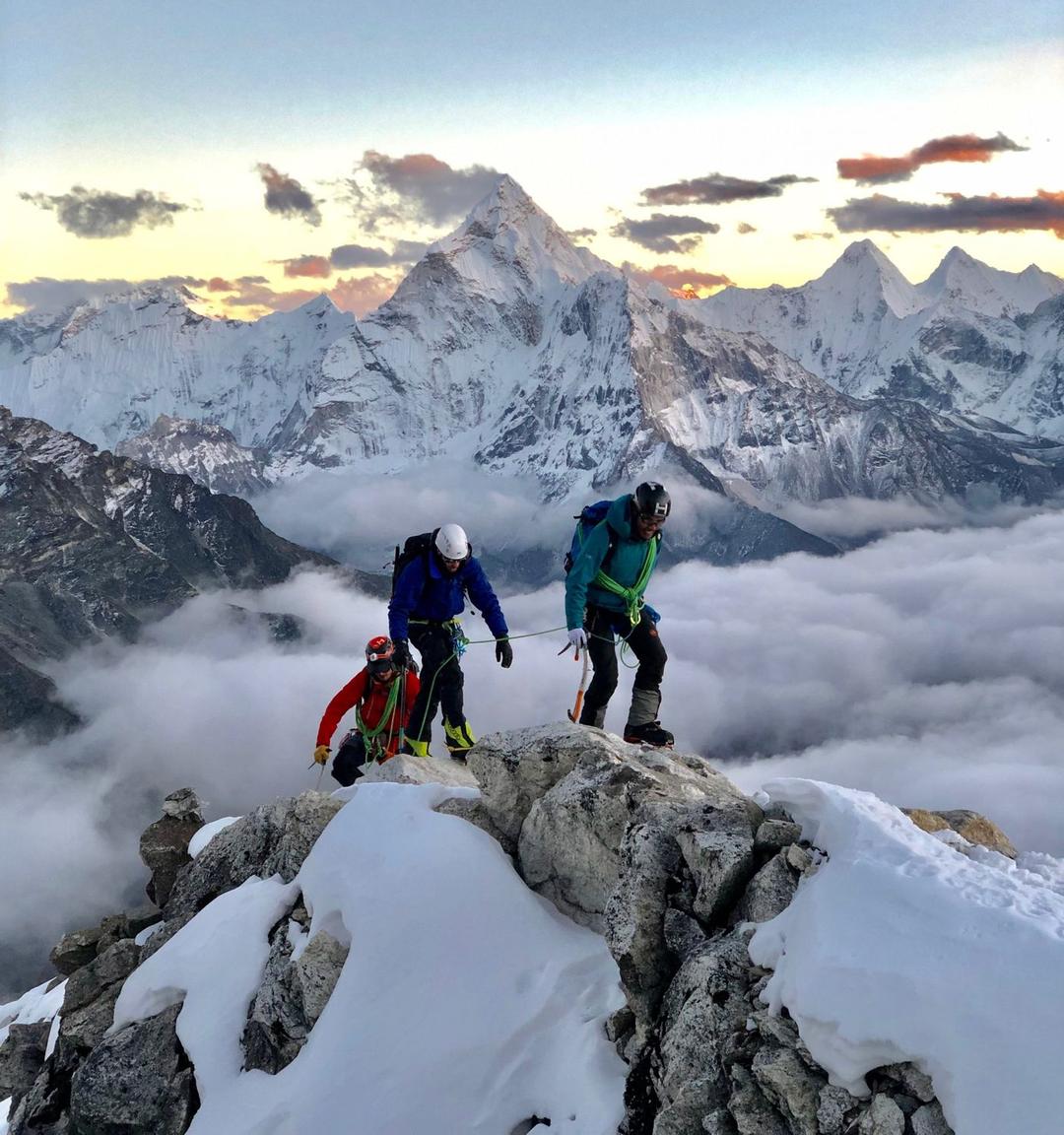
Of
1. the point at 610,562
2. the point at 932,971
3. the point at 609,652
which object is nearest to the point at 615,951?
the point at 932,971

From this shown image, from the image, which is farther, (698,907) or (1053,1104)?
(698,907)

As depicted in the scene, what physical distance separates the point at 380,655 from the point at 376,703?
139 centimetres

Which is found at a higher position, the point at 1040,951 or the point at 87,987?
the point at 1040,951

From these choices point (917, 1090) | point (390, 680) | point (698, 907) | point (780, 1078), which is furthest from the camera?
point (390, 680)

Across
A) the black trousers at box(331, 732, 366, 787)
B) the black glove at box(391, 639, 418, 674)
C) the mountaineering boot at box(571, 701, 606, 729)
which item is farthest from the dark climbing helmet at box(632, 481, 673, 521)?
the black trousers at box(331, 732, 366, 787)

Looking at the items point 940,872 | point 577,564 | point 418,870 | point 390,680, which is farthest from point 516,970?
point 390,680

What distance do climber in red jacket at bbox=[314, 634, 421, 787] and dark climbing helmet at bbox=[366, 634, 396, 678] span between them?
2 cm

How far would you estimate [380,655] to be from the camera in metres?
16.6

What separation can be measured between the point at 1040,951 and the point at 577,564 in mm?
9329

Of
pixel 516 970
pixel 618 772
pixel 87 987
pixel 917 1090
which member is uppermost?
pixel 917 1090

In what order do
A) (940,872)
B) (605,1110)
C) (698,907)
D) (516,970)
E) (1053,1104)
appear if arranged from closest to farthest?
1. (1053,1104)
2. (940,872)
3. (605,1110)
4. (698,907)
5. (516,970)

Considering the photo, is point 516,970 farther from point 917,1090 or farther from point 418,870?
point 917,1090

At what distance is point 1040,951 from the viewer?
229 inches

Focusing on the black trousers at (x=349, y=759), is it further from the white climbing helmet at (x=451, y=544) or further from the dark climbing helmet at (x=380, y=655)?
the white climbing helmet at (x=451, y=544)
